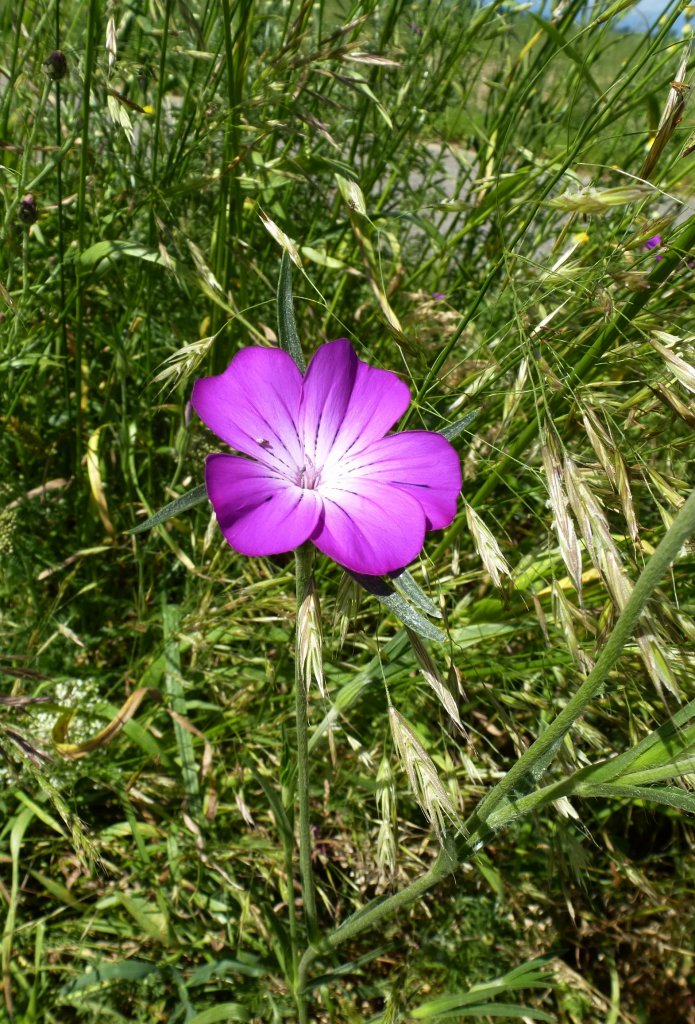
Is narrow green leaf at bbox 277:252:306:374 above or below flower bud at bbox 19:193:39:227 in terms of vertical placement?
above

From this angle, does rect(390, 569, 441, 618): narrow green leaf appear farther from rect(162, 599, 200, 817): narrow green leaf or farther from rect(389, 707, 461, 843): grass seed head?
rect(162, 599, 200, 817): narrow green leaf

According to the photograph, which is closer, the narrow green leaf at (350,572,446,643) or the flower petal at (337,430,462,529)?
the narrow green leaf at (350,572,446,643)

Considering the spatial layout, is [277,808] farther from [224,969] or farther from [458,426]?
[458,426]

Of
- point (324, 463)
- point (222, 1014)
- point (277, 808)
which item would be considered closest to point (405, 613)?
point (324, 463)

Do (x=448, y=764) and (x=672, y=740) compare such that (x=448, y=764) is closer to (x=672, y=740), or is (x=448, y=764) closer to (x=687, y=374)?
(x=672, y=740)

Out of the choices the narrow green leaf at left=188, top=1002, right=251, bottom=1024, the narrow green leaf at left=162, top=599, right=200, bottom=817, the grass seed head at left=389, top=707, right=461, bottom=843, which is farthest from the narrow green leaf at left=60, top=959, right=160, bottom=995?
the grass seed head at left=389, top=707, right=461, bottom=843

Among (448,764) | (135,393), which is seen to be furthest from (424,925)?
(135,393)

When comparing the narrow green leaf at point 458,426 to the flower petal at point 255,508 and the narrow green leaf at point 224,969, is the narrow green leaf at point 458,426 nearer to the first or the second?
the flower petal at point 255,508
